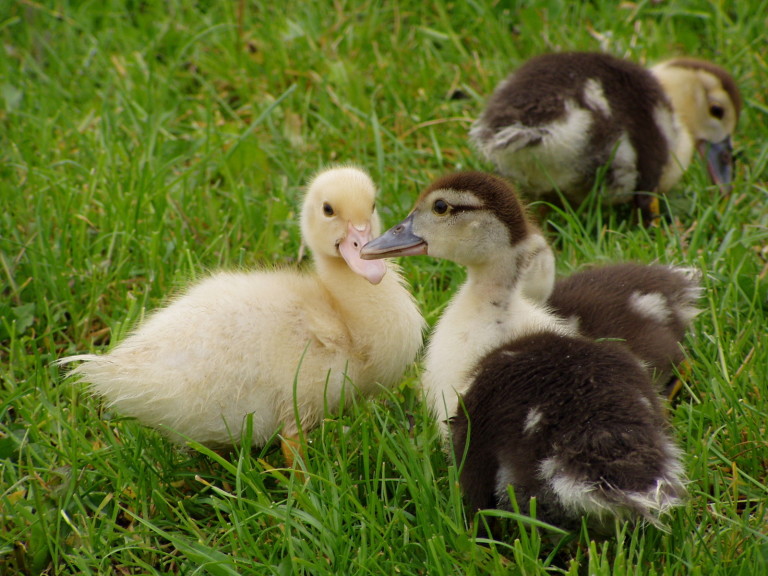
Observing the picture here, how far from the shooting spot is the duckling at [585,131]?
3941mm

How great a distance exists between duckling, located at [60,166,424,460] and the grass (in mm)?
124

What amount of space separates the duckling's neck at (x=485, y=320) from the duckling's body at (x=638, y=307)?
8.4 inches

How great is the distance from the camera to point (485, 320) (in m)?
2.85

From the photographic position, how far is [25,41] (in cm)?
526

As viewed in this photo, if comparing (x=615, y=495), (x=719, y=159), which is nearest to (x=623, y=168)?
(x=719, y=159)

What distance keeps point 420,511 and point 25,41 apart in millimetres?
3965

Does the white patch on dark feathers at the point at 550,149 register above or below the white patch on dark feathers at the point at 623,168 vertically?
above

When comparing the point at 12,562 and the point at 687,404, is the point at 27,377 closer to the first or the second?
the point at 12,562

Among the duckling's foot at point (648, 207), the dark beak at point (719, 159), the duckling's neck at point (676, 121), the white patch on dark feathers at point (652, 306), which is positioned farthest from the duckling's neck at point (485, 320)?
the dark beak at point (719, 159)

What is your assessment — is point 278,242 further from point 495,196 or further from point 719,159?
point 719,159

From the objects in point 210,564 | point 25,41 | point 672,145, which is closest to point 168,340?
point 210,564

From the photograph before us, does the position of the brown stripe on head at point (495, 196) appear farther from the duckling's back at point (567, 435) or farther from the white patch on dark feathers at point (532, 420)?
the white patch on dark feathers at point (532, 420)

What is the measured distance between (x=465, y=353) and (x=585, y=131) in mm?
1521

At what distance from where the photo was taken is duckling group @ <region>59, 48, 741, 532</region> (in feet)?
7.50
